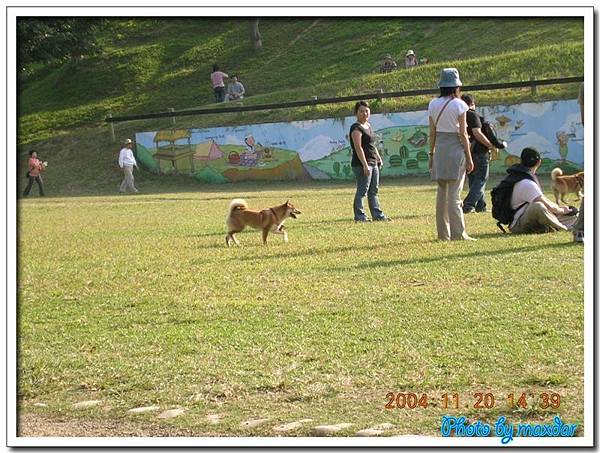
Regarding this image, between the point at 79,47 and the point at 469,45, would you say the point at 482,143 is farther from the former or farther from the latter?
the point at 79,47

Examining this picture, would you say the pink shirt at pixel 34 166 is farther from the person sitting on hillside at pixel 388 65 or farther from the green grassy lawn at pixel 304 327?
the green grassy lawn at pixel 304 327

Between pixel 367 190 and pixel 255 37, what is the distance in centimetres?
2908

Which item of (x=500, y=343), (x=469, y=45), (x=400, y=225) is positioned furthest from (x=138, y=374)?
(x=469, y=45)

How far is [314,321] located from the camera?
8547 mm

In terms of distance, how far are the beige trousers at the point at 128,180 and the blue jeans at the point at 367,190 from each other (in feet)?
51.3

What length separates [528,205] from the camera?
501 inches

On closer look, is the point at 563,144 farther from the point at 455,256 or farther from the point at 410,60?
the point at 455,256

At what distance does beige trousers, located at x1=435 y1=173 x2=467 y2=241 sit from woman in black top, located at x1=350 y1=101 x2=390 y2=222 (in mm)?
3038

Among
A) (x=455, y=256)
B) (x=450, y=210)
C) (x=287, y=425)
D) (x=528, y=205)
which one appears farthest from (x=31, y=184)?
(x=287, y=425)

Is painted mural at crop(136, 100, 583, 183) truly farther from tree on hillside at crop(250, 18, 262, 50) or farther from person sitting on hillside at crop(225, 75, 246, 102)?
tree on hillside at crop(250, 18, 262, 50)

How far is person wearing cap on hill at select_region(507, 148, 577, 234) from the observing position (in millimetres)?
12609

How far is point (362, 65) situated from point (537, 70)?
8444 millimetres

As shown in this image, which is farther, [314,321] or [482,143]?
[482,143]

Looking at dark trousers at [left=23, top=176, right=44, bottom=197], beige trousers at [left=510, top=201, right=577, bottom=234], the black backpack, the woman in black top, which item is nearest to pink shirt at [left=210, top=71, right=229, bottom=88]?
dark trousers at [left=23, top=176, right=44, bottom=197]
